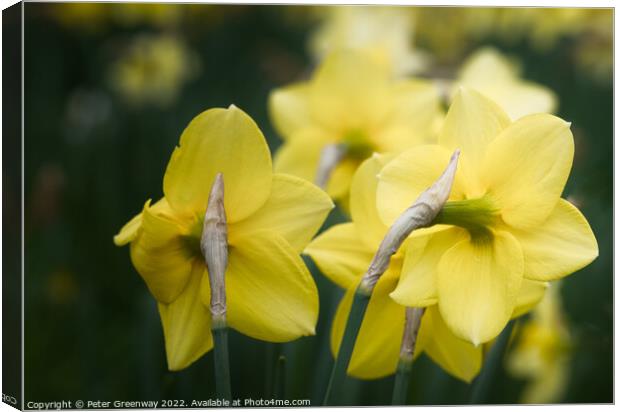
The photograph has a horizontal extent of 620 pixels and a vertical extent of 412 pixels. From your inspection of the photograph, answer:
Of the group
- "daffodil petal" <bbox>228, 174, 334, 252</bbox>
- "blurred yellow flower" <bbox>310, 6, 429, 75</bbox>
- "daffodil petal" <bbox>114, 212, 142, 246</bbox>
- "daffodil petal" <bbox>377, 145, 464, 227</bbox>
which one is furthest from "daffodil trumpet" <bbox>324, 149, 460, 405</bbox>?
"blurred yellow flower" <bbox>310, 6, 429, 75</bbox>

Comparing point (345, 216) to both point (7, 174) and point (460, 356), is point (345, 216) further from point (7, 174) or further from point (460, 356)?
point (7, 174)

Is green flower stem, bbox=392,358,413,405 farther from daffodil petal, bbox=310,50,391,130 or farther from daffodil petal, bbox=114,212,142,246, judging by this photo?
daffodil petal, bbox=310,50,391,130

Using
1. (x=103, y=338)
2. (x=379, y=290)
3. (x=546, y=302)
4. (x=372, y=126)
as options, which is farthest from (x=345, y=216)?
(x=103, y=338)

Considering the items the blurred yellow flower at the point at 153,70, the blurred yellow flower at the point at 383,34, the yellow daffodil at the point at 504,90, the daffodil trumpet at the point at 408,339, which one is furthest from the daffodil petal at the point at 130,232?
the blurred yellow flower at the point at 153,70

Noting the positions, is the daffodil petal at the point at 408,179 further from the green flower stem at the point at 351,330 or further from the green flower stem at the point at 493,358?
the green flower stem at the point at 493,358

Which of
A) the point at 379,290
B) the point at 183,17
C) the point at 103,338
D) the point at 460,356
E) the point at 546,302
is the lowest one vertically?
the point at 103,338
